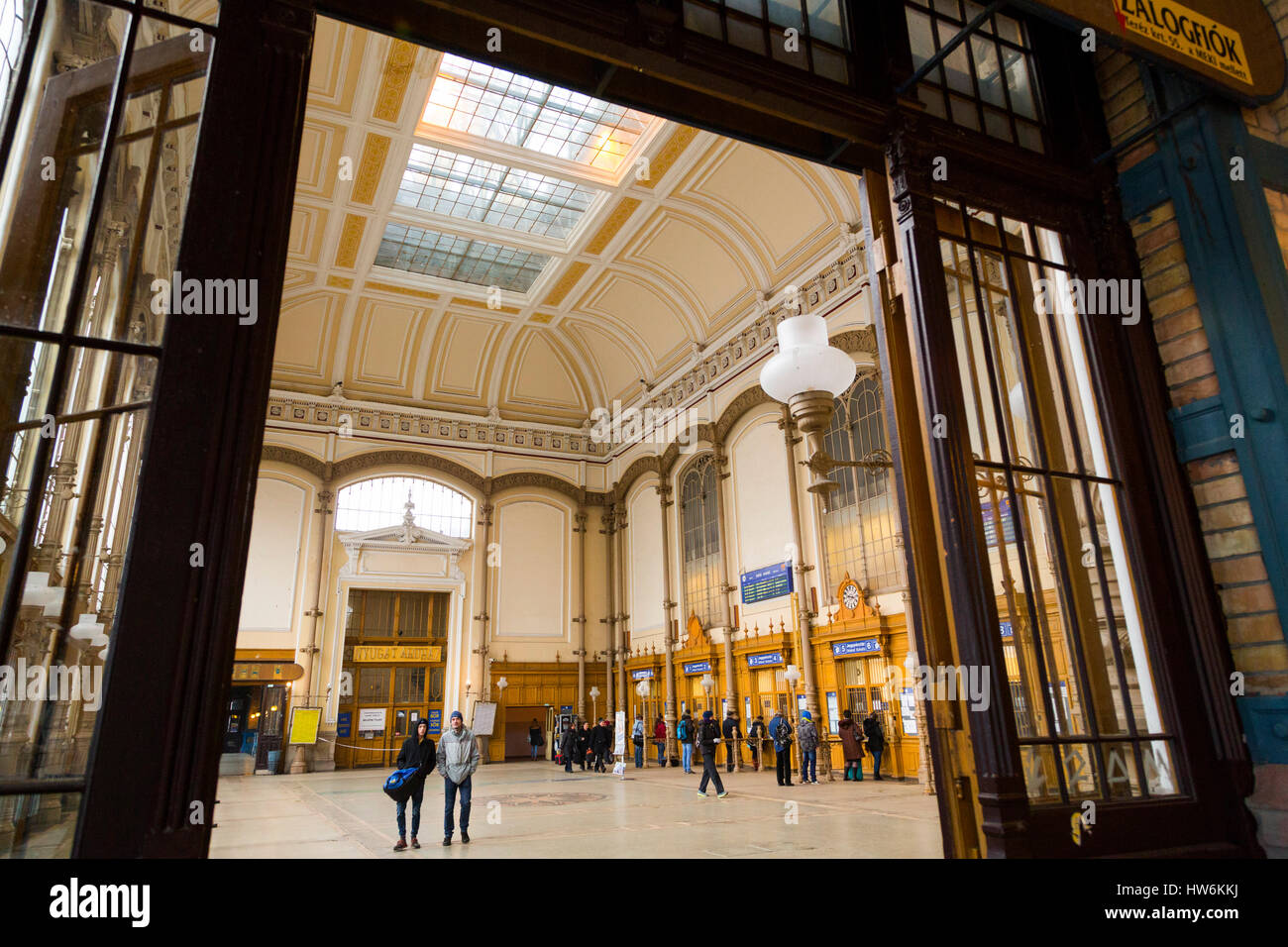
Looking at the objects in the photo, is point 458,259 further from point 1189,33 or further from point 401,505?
point 1189,33

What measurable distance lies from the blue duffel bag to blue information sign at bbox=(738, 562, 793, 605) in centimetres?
949

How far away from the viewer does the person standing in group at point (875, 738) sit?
1209 centimetres

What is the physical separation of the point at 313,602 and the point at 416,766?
13.4 meters

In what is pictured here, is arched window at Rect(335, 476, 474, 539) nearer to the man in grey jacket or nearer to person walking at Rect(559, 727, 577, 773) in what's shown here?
person walking at Rect(559, 727, 577, 773)

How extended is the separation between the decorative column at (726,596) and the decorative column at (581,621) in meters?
5.52

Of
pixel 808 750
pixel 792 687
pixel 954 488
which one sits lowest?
pixel 808 750

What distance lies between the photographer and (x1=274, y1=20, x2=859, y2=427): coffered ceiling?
13.4 m

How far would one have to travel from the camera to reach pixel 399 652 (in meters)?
19.7

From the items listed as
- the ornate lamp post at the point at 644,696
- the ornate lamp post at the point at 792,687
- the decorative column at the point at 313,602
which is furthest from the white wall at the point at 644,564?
the decorative column at the point at 313,602

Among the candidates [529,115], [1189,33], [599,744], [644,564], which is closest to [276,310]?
[1189,33]

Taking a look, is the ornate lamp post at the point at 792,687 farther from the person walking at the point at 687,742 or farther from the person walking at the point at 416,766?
the person walking at the point at 416,766
